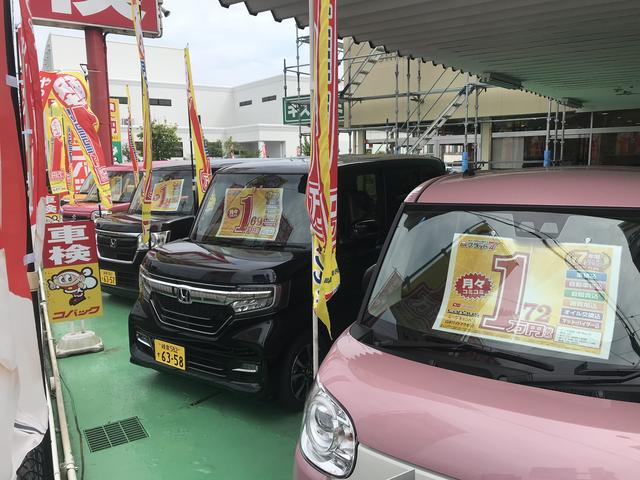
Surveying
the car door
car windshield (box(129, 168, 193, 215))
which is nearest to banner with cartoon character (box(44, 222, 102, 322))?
the car door

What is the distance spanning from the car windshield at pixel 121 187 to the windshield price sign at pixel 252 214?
15.7ft

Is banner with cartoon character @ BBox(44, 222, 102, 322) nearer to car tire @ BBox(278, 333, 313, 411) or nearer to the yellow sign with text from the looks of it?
car tire @ BBox(278, 333, 313, 411)

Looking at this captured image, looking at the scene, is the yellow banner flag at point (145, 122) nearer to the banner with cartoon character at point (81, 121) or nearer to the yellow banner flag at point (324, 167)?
the banner with cartoon character at point (81, 121)

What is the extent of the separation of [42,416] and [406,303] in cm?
151

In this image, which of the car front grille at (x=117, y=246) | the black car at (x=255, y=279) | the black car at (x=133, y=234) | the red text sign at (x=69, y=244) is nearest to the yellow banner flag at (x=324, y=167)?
the black car at (x=255, y=279)

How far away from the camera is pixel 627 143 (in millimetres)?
12867

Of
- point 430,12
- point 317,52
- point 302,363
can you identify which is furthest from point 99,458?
point 430,12

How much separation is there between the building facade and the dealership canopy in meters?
43.3

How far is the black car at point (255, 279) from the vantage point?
3.45 metres

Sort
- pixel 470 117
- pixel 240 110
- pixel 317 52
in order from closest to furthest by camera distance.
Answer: pixel 317 52, pixel 470 117, pixel 240 110

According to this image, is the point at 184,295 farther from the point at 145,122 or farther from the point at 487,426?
the point at 487,426

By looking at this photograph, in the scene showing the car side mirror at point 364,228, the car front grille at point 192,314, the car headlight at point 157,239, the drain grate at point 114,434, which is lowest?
the drain grate at point 114,434

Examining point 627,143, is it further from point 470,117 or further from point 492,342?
point 492,342

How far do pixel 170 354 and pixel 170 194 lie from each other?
355cm
